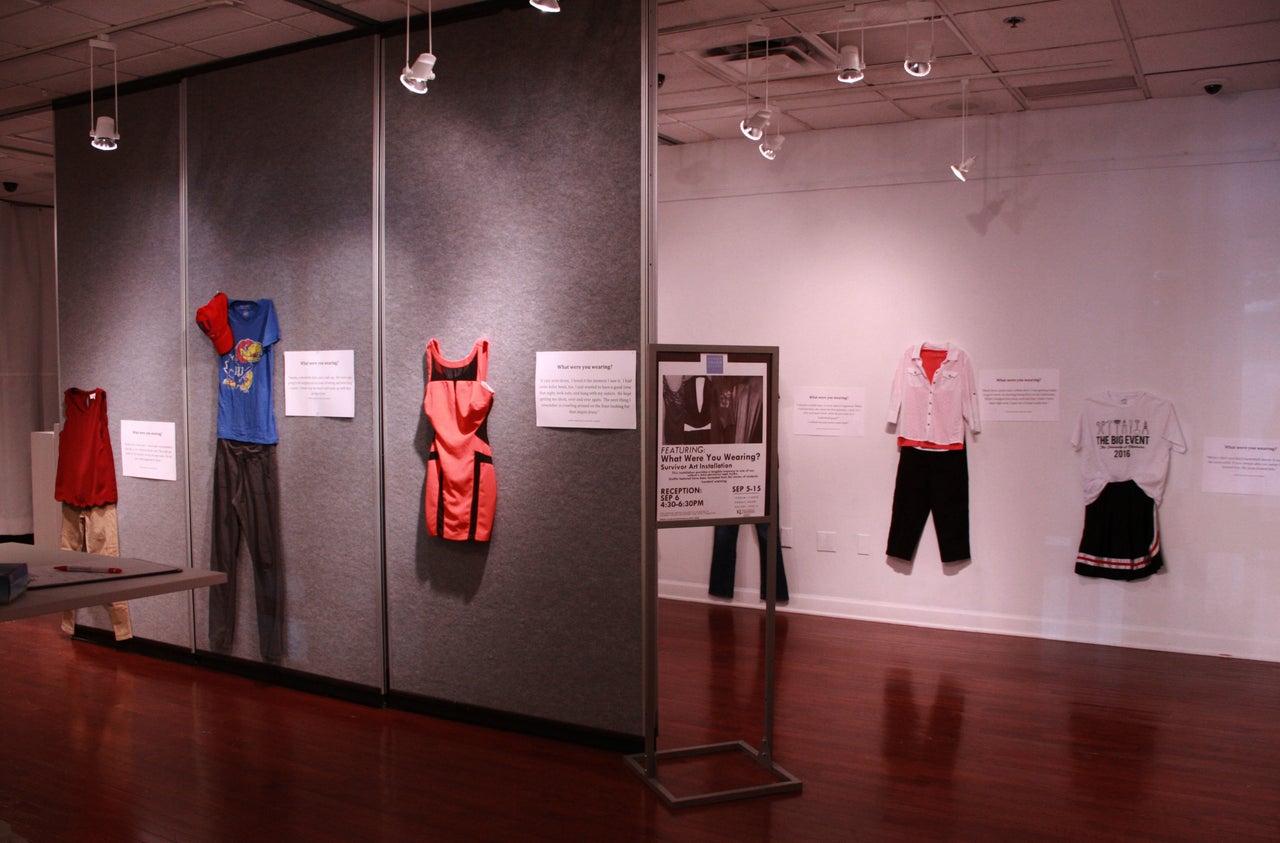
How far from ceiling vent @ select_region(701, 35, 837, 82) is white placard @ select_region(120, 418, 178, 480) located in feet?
10.7

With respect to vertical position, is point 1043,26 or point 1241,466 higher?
point 1043,26

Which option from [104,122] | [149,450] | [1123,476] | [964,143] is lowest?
[1123,476]

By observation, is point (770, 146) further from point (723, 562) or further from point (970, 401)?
point (723, 562)

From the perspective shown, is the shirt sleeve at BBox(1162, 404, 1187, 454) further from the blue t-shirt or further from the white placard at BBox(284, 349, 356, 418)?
the blue t-shirt

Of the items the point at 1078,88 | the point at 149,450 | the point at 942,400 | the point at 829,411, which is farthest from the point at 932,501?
the point at 149,450

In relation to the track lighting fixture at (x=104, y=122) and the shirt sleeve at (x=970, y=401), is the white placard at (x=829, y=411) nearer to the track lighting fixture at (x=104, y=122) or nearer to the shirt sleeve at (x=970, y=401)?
the shirt sleeve at (x=970, y=401)

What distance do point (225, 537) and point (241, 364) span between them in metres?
0.83

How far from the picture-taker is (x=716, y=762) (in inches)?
141

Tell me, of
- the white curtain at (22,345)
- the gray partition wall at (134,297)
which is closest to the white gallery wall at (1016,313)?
the gray partition wall at (134,297)

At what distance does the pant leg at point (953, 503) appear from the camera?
5.50m

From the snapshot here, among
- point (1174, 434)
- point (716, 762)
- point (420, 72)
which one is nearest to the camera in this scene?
point (420, 72)

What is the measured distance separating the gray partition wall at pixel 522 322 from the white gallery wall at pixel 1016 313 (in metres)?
2.54

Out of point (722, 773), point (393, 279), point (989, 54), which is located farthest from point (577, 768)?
point (989, 54)

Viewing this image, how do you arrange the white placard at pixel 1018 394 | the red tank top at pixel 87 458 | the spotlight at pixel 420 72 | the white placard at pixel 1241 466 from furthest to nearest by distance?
the white placard at pixel 1018 394, the red tank top at pixel 87 458, the white placard at pixel 1241 466, the spotlight at pixel 420 72
